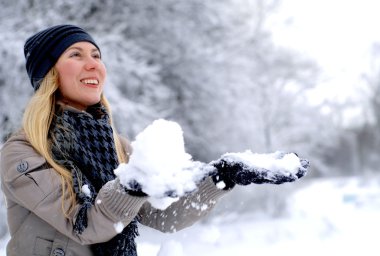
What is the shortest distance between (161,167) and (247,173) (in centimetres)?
31

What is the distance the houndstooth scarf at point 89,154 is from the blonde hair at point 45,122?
0.03m

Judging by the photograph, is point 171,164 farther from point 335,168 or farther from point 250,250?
point 335,168

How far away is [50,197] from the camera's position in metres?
1.33

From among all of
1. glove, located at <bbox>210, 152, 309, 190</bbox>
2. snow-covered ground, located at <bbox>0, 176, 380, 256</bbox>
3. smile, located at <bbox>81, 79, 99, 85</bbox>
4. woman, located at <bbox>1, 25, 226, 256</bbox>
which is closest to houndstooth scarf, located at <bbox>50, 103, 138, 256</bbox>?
woman, located at <bbox>1, 25, 226, 256</bbox>

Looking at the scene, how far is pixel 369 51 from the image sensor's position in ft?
69.9

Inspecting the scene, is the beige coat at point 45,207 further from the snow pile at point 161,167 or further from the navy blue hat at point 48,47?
the navy blue hat at point 48,47

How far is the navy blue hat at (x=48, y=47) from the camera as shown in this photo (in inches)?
65.5

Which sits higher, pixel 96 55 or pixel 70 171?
pixel 96 55

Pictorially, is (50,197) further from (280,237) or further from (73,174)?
(280,237)

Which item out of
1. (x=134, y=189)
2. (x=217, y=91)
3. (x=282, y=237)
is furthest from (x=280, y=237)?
(x=134, y=189)

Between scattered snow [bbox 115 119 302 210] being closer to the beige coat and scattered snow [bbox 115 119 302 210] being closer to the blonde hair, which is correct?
the beige coat

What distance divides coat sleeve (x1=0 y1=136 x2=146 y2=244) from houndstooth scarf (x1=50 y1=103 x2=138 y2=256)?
0.10 metres

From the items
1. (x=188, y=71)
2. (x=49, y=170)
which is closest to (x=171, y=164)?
(x=49, y=170)

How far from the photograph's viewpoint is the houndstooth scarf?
1509 millimetres
